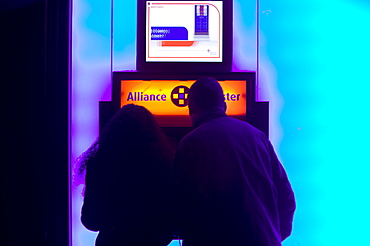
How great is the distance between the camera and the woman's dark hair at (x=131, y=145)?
1514mm

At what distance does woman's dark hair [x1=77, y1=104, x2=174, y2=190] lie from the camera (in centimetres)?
151

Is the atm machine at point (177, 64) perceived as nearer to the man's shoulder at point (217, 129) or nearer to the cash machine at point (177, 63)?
the cash machine at point (177, 63)

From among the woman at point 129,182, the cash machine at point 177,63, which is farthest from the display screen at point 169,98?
the woman at point 129,182

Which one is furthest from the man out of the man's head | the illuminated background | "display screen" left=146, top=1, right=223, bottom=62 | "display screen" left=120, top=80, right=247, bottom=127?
the illuminated background

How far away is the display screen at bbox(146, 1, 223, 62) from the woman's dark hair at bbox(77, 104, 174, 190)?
82 centimetres

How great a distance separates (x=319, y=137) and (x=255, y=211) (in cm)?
132

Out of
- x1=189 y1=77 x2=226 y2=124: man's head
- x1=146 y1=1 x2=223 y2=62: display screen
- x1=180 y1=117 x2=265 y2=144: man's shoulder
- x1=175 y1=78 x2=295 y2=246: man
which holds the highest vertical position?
x1=146 y1=1 x2=223 y2=62: display screen

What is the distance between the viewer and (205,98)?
72.5 inches
